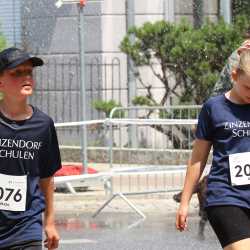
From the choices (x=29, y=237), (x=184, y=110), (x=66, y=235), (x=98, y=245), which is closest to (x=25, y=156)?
(x=29, y=237)

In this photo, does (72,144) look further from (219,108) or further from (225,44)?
(219,108)

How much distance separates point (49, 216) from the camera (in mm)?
5598

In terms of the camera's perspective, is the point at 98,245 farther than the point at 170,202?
No

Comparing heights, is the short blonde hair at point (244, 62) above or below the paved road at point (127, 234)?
above

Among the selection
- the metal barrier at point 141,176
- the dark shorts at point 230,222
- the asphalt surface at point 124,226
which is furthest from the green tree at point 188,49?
the dark shorts at point 230,222

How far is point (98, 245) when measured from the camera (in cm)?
995

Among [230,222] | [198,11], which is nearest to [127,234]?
[230,222]

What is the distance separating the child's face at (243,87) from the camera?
18.6 ft

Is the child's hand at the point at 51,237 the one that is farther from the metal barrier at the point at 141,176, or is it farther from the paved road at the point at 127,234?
the metal barrier at the point at 141,176

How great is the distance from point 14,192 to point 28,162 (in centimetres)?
17

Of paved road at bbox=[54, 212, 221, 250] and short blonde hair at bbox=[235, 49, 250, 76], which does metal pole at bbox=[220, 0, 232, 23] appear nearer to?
paved road at bbox=[54, 212, 221, 250]

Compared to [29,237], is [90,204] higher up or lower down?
lower down

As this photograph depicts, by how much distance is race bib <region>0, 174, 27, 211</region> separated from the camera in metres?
5.52

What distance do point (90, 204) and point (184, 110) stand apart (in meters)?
2.97
